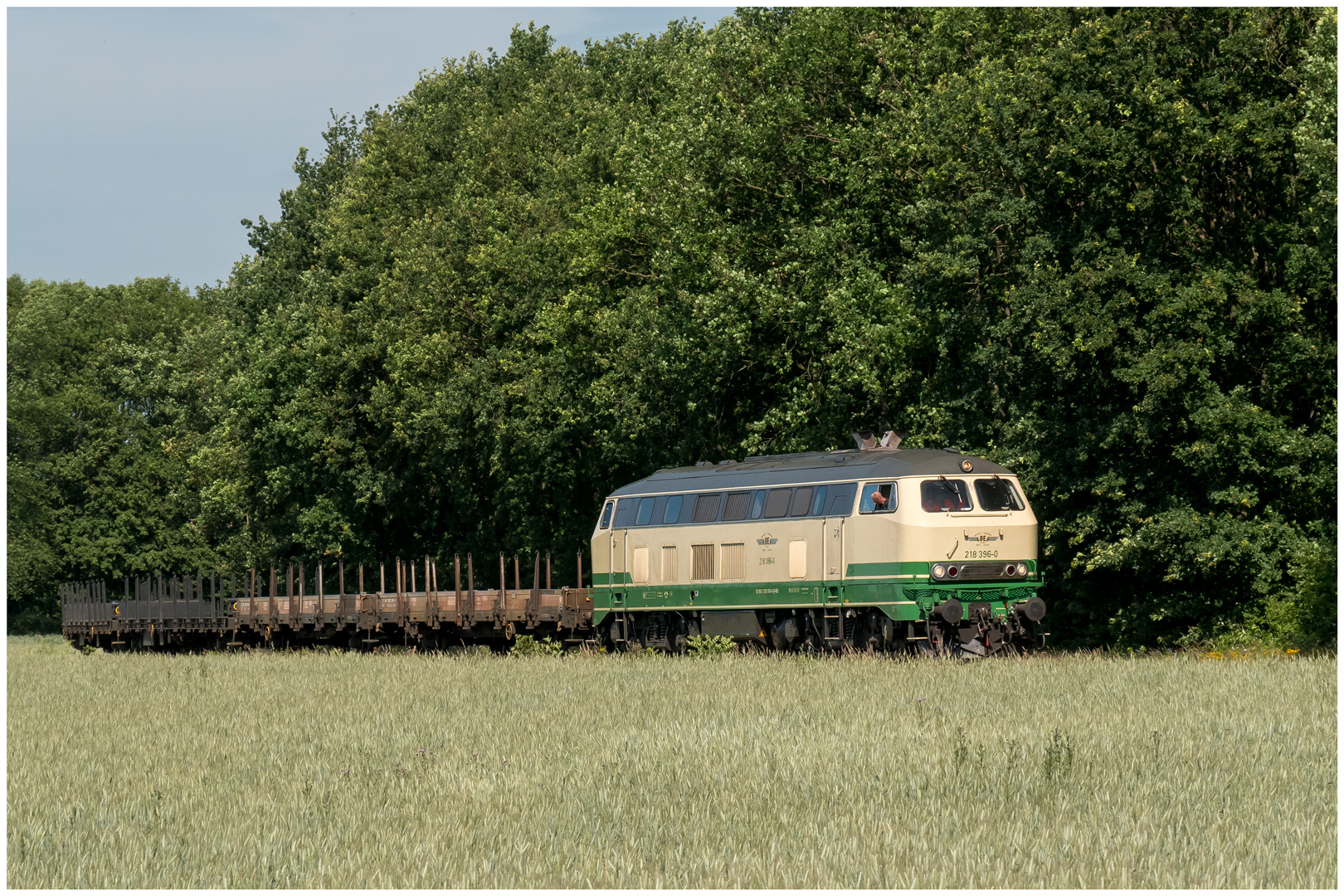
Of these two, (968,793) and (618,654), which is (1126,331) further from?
(968,793)

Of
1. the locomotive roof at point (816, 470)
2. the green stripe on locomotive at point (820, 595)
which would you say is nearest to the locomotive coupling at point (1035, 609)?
the green stripe on locomotive at point (820, 595)

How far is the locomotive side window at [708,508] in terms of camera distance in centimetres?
3014

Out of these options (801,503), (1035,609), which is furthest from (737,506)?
(1035,609)

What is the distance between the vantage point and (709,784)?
11.8m

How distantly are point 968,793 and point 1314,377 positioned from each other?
21.8 metres

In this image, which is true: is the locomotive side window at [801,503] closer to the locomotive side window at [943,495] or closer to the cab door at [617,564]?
the locomotive side window at [943,495]

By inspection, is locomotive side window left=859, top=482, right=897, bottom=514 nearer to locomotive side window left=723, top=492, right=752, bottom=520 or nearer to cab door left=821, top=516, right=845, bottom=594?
cab door left=821, top=516, right=845, bottom=594

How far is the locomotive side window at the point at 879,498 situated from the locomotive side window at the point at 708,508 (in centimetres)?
362

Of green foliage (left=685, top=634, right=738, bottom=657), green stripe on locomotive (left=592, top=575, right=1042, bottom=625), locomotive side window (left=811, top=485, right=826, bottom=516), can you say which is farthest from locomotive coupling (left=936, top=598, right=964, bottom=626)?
green foliage (left=685, top=634, right=738, bottom=657)

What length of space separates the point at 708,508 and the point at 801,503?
244 centimetres

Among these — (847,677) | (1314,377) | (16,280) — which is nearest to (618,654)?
(847,677)

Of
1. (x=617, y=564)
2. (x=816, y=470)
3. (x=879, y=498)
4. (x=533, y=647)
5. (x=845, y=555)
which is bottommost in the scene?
(x=533, y=647)

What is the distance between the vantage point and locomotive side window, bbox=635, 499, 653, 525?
104 ft

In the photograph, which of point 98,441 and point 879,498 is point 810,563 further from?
point 98,441
